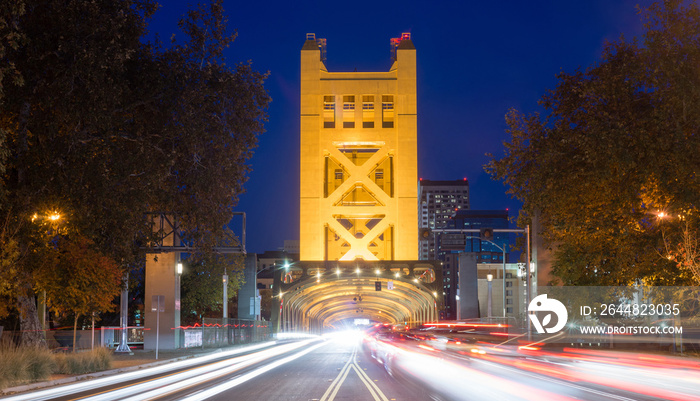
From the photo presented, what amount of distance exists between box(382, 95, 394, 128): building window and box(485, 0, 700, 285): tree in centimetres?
6783

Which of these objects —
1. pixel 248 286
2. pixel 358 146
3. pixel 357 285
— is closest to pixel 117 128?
pixel 248 286

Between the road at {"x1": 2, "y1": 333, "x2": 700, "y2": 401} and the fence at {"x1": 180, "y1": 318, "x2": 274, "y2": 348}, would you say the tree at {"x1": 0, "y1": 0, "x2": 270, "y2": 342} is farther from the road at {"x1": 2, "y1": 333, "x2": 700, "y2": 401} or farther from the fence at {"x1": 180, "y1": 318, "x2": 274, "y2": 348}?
the fence at {"x1": 180, "y1": 318, "x2": 274, "y2": 348}

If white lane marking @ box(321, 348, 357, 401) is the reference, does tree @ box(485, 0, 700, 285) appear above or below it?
above

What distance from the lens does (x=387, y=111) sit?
3996 inches

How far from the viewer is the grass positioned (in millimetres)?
19594

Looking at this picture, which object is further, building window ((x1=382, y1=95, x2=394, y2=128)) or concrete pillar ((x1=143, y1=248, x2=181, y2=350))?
building window ((x1=382, y1=95, x2=394, y2=128))

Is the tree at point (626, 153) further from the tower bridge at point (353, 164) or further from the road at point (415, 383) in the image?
the tower bridge at point (353, 164)

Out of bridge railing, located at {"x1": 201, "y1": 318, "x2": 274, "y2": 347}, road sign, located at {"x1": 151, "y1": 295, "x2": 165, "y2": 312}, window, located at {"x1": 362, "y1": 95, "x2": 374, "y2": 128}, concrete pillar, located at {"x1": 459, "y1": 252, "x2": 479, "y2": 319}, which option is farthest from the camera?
window, located at {"x1": 362, "y1": 95, "x2": 374, "y2": 128}

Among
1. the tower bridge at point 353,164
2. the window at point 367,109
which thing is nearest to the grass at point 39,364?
the tower bridge at point 353,164

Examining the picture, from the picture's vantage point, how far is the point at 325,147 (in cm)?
9862

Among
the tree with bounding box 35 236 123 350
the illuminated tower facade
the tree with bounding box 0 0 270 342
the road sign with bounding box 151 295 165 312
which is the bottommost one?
the road sign with bounding box 151 295 165 312

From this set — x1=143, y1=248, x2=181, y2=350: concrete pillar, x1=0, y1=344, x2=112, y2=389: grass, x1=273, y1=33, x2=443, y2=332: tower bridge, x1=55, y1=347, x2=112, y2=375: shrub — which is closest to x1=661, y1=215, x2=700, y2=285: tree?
x1=55, y1=347, x2=112, y2=375: shrub

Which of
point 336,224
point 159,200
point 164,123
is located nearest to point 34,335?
point 159,200

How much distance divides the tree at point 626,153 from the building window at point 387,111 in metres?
67.8
